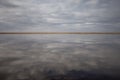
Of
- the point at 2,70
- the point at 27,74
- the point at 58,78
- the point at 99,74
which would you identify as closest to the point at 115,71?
the point at 99,74

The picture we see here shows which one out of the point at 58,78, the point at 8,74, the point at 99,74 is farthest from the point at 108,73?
the point at 8,74

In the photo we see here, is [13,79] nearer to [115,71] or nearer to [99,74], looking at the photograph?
[99,74]

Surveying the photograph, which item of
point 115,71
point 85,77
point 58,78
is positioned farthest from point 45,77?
point 115,71

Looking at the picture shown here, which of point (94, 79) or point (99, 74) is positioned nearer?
point (94, 79)

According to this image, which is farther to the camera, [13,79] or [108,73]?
[108,73]

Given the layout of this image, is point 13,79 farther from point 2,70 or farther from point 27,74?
point 2,70

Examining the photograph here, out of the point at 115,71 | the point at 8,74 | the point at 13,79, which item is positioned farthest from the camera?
the point at 115,71

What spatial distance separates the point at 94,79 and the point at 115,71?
0.88 metres

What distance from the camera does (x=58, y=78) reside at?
3135mm

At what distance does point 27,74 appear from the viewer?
3379mm

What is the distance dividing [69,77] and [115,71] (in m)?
1.30

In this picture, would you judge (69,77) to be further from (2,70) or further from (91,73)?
(2,70)

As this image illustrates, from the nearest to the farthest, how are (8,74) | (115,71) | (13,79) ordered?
(13,79)
(8,74)
(115,71)

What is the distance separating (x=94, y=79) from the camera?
309 cm
